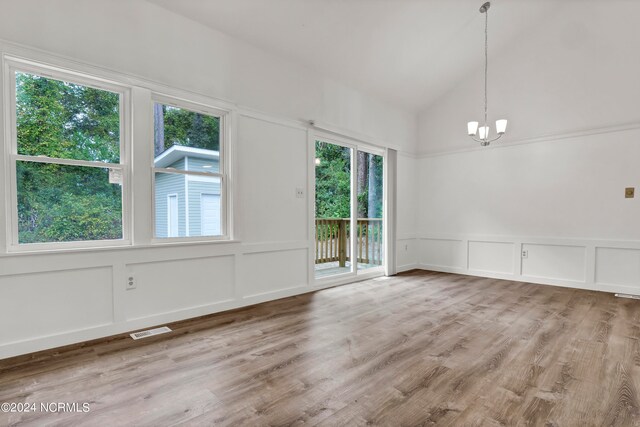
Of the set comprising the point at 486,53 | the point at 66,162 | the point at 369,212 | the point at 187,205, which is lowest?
the point at 369,212

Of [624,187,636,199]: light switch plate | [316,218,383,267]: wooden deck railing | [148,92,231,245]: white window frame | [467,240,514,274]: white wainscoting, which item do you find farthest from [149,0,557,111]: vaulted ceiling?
[467,240,514,274]: white wainscoting

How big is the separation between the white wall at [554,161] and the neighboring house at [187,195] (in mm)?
4429

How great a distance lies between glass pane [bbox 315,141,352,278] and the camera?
195 inches

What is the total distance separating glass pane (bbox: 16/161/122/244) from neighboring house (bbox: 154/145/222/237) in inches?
15.3

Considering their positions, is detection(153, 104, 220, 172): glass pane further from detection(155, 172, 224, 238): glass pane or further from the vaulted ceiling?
the vaulted ceiling

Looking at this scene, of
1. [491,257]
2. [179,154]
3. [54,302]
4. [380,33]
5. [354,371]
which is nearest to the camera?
[354,371]

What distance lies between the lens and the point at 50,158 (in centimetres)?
271

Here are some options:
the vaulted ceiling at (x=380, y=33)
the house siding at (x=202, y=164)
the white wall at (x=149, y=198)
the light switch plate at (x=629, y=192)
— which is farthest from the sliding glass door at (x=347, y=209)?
the light switch plate at (x=629, y=192)

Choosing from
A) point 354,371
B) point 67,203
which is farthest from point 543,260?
point 67,203

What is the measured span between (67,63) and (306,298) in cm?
344

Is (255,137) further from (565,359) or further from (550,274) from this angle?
(550,274)

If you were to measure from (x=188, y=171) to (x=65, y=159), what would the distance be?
3.46 feet

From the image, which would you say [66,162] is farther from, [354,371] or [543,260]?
→ [543,260]

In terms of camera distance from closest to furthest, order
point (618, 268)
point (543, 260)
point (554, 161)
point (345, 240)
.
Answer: point (618, 268), point (554, 161), point (543, 260), point (345, 240)
